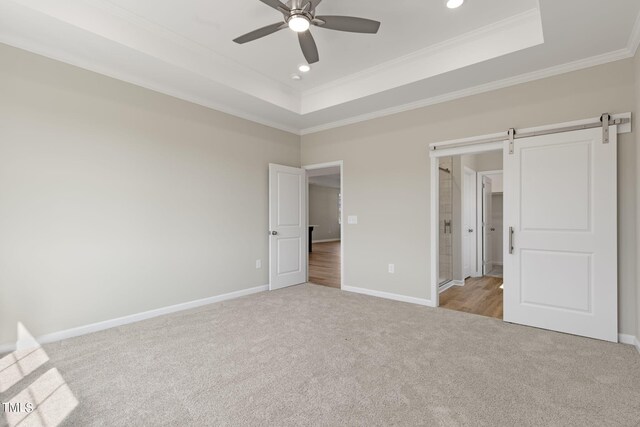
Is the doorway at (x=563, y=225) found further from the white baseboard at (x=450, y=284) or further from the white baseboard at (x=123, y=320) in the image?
the white baseboard at (x=123, y=320)

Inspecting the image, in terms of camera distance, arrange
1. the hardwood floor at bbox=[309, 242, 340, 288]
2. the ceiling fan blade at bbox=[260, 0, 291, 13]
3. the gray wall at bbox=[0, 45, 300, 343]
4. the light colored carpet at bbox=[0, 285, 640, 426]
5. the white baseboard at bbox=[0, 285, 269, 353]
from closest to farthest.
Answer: the light colored carpet at bbox=[0, 285, 640, 426], the ceiling fan blade at bbox=[260, 0, 291, 13], the gray wall at bbox=[0, 45, 300, 343], the white baseboard at bbox=[0, 285, 269, 353], the hardwood floor at bbox=[309, 242, 340, 288]

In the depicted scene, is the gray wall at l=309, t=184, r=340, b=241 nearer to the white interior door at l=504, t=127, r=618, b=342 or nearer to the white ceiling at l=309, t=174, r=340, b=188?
the white ceiling at l=309, t=174, r=340, b=188

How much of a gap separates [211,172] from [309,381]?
2981mm

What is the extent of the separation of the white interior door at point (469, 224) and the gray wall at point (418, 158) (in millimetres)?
1886

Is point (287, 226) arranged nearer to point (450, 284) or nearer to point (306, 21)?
point (450, 284)

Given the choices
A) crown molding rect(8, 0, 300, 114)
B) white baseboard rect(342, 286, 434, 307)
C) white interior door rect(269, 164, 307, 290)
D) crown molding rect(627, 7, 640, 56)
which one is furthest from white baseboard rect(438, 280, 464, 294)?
crown molding rect(8, 0, 300, 114)

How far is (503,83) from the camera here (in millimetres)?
3447

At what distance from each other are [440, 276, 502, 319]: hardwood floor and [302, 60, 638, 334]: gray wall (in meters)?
0.50

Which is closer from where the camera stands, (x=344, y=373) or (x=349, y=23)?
(x=344, y=373)

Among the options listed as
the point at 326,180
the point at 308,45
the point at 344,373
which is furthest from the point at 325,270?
the point at 326,180

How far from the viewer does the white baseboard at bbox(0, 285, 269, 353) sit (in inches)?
111

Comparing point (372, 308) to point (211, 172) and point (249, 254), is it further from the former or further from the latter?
point (211, 172)

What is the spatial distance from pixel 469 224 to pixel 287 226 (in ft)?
11.2

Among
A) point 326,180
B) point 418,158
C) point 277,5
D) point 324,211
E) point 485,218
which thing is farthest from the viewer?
point 324,211
